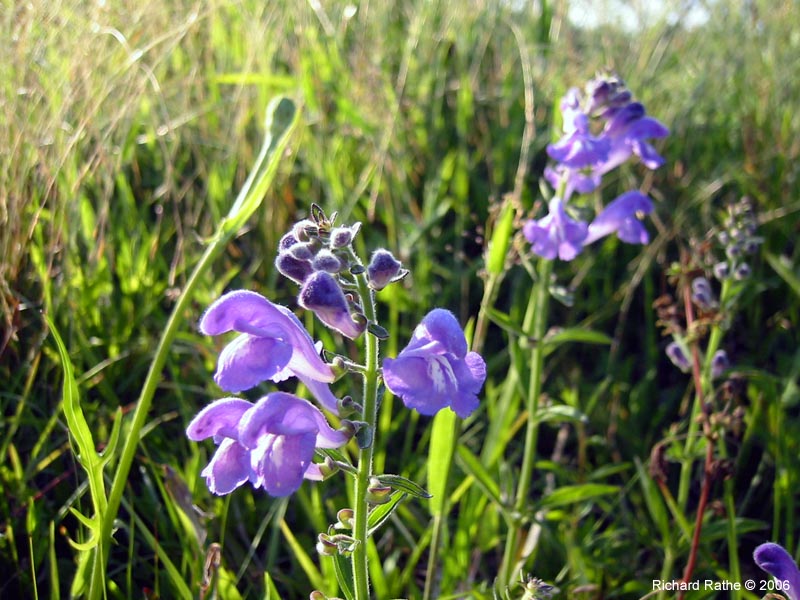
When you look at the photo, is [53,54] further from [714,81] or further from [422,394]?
[714,81]

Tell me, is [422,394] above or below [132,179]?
below

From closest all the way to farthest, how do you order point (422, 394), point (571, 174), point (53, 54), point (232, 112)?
1. point (422, 394)
2. point (571, 174)
3. point (53, 54)
4. point (232, 112)

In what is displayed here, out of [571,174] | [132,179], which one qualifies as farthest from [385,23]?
[571,174]

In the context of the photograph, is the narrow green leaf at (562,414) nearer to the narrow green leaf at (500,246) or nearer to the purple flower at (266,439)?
the narrow green leaf at (500,246)

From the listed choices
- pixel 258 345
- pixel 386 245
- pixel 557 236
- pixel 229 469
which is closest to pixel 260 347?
pixel 258 345

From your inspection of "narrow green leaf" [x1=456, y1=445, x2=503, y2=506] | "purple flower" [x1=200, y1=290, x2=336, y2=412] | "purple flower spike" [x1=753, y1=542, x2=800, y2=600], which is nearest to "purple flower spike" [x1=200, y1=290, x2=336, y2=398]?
"purple flower" [x1=200, y1=290, x2=336, y2=412]

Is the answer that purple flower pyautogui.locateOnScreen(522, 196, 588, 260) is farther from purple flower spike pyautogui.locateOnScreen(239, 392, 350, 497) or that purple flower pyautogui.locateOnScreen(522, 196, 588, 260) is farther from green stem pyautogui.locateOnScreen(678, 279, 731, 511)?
purple flower spike pyautogui.locateOnScreen(239, 392, 350, 497)

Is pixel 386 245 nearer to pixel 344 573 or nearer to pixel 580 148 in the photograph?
pixel 580 148

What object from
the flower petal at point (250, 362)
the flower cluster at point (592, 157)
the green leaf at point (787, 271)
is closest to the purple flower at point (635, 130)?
the flower cluster at point (592, 157)
